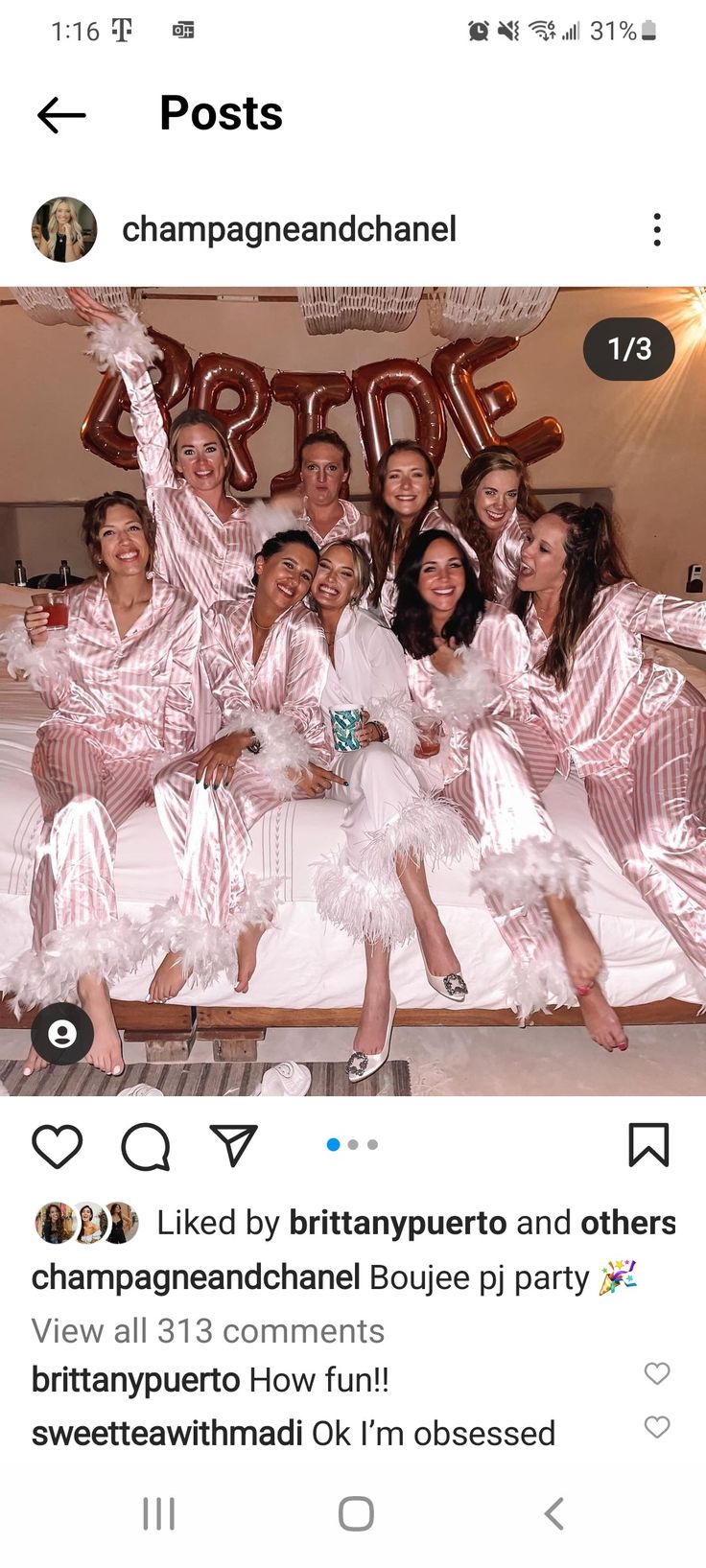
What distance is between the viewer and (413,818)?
2.09 metres

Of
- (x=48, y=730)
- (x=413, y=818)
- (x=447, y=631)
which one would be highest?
(x=447, y=631)

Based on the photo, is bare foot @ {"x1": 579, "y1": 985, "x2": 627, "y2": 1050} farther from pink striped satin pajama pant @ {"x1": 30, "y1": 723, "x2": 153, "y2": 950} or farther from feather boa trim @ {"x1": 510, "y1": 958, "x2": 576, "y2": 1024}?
pink striped satin pajama pant @ {"x1": 30, "y1": 723, "x2": 153, "y2": 950}

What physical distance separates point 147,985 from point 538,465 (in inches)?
111

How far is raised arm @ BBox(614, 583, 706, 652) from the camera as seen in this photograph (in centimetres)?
215

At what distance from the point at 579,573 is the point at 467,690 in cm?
35

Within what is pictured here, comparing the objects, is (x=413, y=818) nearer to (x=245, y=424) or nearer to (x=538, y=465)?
(x=245, y=424)

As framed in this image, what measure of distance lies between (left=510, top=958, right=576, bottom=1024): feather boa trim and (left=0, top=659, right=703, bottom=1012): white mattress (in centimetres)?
5

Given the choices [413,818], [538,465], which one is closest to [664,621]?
[413,818]

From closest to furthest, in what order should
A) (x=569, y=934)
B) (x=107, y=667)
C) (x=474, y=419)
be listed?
(x=569, y=934)
(x=107, y=667)
(x=474, y=419)

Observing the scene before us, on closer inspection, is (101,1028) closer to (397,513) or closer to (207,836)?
(207,836)

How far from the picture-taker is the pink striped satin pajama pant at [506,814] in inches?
81.9
